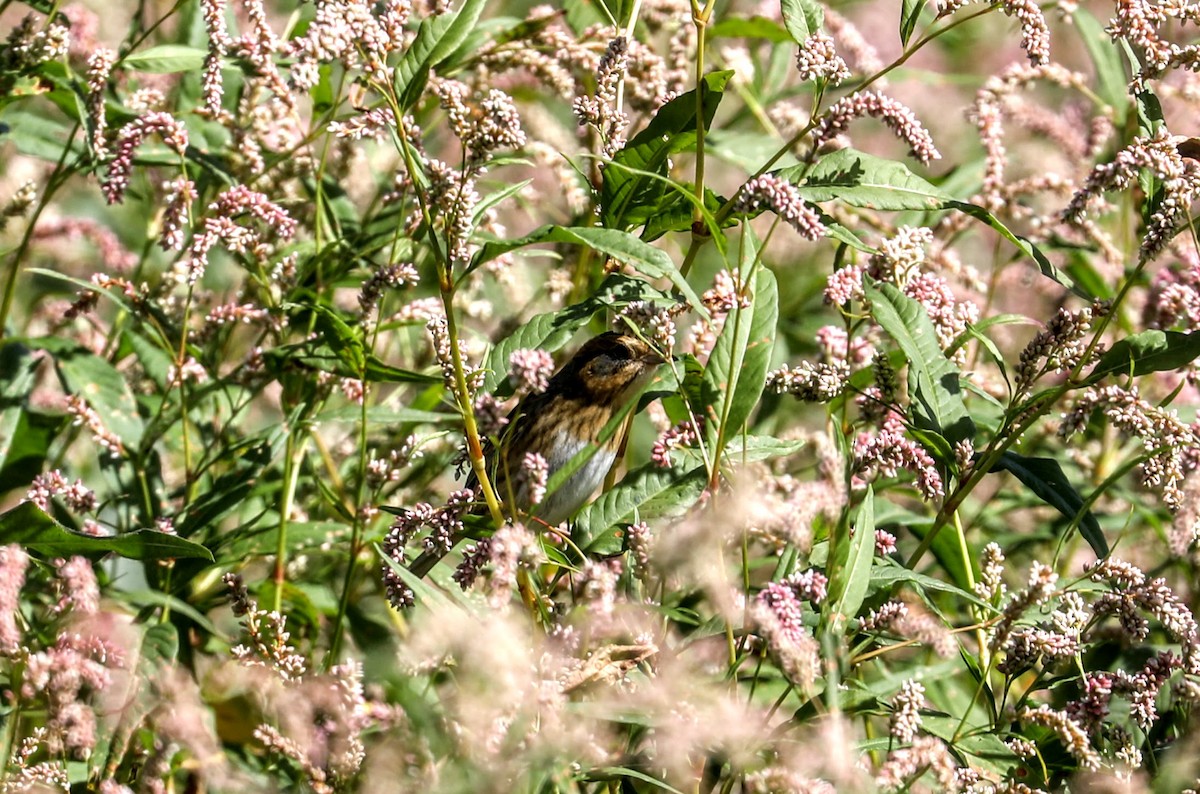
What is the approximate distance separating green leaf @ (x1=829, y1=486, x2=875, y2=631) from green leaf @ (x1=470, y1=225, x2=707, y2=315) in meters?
0.40

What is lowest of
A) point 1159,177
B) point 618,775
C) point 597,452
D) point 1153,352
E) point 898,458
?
point 618,775

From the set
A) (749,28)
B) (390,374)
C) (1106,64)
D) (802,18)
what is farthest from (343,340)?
(1106,64)

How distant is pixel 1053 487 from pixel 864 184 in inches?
23.7

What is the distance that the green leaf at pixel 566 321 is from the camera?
224 centimetres

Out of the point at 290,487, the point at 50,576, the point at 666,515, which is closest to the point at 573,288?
the point at 290,487

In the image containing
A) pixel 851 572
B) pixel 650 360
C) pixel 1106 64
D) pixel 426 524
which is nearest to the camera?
pixel 851 572

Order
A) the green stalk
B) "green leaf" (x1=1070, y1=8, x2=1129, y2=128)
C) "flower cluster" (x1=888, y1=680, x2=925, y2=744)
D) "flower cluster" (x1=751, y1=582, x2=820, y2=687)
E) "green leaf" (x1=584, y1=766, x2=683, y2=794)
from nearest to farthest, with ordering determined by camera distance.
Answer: "flower cluster" (x1=751, y1=582, x2=820, y2=687) < "flower cluster" (x1=888, y1=680, x2=925, y2=744) < "green leaf" (x1=584, y1=766, x2=683, y2=794) < the green stalk < "green leaf" (x1=1070, y1=8, x2=1129, y2=128)

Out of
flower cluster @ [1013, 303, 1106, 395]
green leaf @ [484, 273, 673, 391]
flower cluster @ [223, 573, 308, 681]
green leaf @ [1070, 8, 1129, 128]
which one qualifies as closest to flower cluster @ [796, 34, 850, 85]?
green leaf @ [484, 273, 673, 391]

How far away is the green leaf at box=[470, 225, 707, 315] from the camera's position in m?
2.03

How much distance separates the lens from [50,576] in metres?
2.52

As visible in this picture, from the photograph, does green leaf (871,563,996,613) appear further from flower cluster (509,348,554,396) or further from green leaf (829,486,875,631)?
flower cluster (509,348,554,396)

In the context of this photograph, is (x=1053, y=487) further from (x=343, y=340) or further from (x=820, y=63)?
(x=343, y=340)

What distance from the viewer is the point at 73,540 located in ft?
7.68

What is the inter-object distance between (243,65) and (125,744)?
142cm
